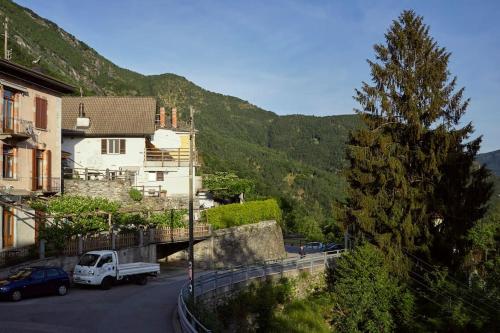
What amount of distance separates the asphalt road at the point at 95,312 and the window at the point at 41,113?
1207 cm

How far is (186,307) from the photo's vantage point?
1655 cm

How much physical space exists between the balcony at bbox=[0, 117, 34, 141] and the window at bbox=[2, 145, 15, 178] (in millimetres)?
698

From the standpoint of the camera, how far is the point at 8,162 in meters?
30.0

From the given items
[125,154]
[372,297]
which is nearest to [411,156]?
[372,297]

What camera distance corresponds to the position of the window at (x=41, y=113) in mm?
32094

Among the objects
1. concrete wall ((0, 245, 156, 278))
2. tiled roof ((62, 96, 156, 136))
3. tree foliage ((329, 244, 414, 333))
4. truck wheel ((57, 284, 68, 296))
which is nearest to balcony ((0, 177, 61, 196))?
concrete wall ((0, 245, 156, 278))

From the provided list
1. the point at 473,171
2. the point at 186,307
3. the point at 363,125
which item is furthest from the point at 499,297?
the point at 186,307

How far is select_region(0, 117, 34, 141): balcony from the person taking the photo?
29.1 m

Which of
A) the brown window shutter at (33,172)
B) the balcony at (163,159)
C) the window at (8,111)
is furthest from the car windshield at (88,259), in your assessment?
the balcony at (163,159)

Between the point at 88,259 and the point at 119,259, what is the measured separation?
5712 mm

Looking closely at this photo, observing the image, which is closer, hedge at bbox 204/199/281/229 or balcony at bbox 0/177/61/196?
balcony at bbox 0/177/61/196

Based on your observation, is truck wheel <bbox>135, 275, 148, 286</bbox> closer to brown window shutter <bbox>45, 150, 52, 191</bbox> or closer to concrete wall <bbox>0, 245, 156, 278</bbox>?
concrete wall <bbox>0, 245, 156, 278</bbox>

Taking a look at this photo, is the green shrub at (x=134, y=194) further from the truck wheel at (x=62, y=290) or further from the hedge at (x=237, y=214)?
the truck wheel at (x=62, y=290)

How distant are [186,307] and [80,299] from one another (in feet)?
24.8
